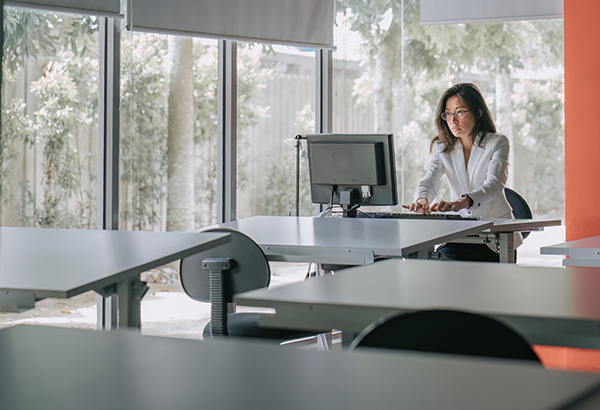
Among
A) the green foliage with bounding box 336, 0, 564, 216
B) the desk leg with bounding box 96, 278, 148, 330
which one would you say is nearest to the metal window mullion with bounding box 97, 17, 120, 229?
the green foliage with bounding box 336, 0, 564, 216

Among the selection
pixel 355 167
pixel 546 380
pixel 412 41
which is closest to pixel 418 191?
pixel 355 167

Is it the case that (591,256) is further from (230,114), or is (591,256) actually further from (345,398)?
(230,114)

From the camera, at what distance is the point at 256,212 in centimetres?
511

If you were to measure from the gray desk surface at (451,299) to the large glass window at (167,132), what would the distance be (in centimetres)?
276

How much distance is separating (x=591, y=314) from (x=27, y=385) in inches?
37.3

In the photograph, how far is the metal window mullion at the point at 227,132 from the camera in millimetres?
4734

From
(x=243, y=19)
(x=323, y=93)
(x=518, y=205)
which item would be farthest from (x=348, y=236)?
(x=323, y=93)

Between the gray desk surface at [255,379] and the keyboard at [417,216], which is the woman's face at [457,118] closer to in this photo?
the keyboard at [417,216]

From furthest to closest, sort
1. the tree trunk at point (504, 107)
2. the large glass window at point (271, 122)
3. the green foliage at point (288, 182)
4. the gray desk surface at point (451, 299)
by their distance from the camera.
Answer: the tree trunk at point (504, 107) → the green foliage at point (288, 182) → the large glass window at point (271, 122) → the gray desk surface at point (451, 299)

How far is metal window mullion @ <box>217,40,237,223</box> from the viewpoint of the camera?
473 cm

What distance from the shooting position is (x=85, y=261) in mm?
1931

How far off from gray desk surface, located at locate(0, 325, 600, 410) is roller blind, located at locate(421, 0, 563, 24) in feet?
14.9

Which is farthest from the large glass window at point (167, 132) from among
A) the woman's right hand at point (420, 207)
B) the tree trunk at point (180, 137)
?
→ the woman's right hand at point (420, 207)

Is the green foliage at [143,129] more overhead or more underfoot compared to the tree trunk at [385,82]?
more underfoot
